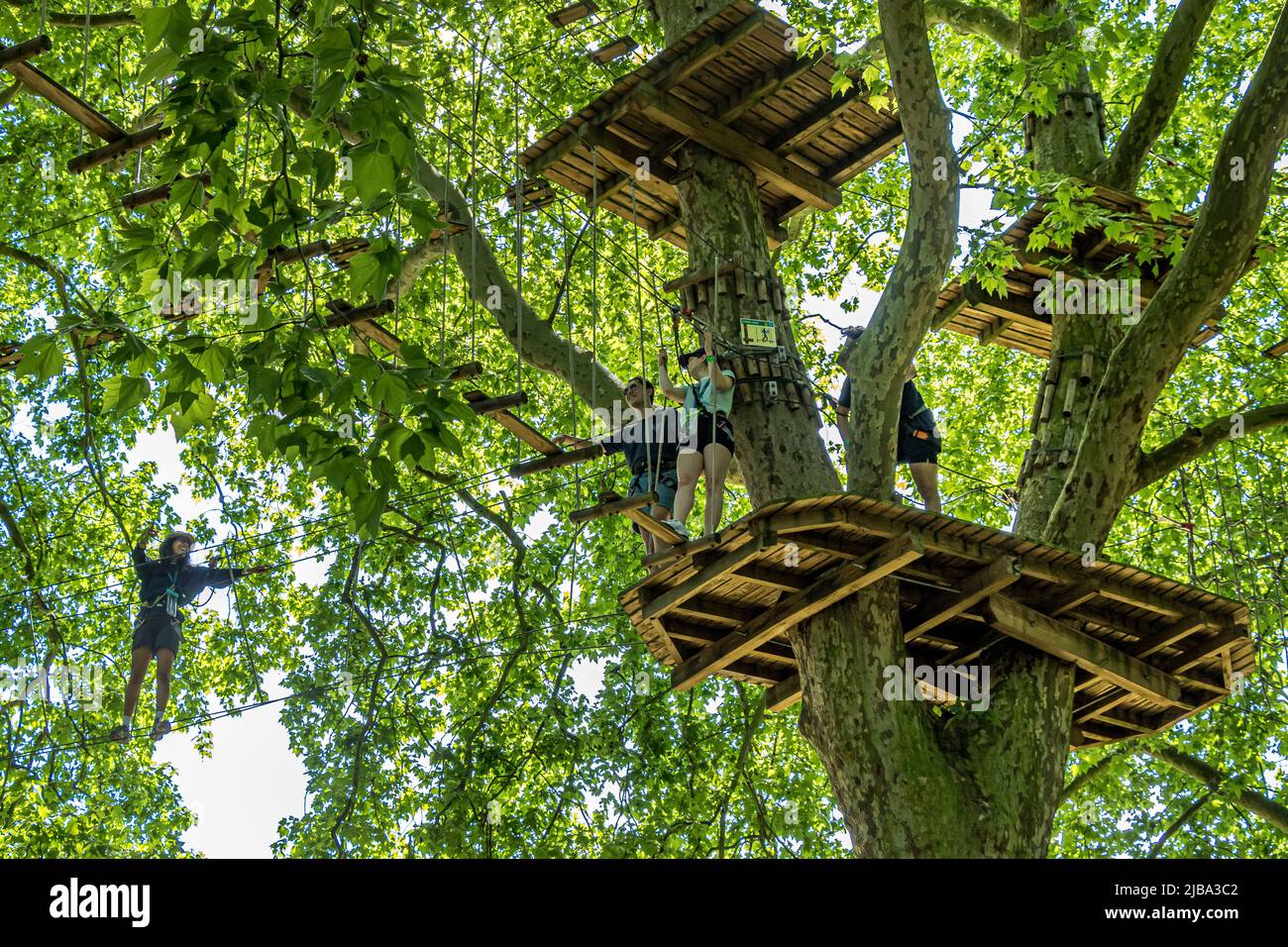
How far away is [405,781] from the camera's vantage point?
35.0 feet

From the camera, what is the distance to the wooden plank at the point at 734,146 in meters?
7.77

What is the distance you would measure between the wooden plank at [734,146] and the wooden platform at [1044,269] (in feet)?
3.07

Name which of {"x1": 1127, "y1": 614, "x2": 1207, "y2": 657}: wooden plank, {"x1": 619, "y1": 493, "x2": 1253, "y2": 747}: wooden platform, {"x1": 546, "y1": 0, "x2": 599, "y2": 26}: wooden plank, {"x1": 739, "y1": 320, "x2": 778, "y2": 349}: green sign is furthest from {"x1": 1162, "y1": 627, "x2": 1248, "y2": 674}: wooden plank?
{"x1": 546, "y1": 0, "x2": 599, "y2": 26}: wooden plank

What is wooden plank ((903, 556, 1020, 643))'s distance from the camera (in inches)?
263

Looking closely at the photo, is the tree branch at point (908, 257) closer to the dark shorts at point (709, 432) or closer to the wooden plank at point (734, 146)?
the dark shorts at point (709, 432)

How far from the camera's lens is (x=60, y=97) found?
20.0ft

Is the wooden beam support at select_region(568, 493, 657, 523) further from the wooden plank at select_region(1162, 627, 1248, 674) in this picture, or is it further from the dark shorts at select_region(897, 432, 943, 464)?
the wooden plank at select_region(1162, 627, 1248, 674)

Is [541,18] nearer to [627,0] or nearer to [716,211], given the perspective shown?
[627,0]

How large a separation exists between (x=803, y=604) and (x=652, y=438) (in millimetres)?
1412

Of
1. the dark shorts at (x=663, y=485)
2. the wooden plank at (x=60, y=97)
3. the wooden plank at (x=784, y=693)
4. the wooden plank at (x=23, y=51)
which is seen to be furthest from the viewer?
the wooden plank at (x=784, y=693)

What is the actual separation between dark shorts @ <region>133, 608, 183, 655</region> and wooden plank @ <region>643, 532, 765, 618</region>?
432 cm

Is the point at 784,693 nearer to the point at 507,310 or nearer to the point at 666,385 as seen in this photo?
the point at 666,385

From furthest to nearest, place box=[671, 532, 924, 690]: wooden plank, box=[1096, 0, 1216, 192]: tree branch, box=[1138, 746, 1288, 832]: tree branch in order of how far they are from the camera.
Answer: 1. box=[1138, 746, 1288, 832]: tree branch
2. box=[1096, 0, 1216, 192]: tree branch
3. box=[671, 532, 924, 690]: wooden plank

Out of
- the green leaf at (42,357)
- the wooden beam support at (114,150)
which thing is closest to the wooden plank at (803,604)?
the wooden beam support at (114,150)
